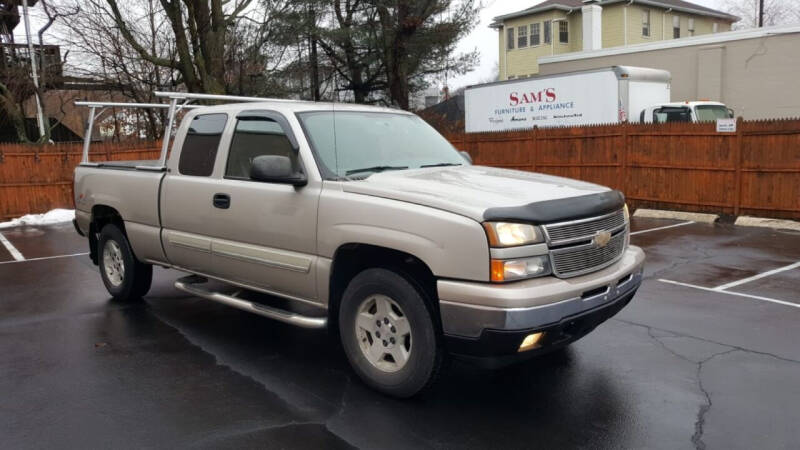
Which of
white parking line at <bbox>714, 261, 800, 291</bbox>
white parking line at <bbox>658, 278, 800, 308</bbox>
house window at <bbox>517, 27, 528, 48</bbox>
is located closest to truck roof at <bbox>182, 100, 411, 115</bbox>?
white parking line at <bbox>658, 278, 800, 308</bbox>

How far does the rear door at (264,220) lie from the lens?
15.6 ft

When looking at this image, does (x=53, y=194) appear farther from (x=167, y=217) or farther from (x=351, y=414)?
(x=351, y=414)

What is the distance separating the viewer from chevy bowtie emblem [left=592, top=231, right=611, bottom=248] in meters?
4.22

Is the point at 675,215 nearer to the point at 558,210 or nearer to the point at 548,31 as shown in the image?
the point at 558,210

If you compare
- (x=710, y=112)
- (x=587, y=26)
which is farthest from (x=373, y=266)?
(x=587, y=26)

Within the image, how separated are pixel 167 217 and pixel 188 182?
47cm

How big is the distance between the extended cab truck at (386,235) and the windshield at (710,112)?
13.6 m

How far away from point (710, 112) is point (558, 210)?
15.5 m

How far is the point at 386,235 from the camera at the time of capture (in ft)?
13.6

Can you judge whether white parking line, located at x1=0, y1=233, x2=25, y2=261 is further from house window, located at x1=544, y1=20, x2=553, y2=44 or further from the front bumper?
house window, located at x1=544, y1=20, x2=553, y2=44

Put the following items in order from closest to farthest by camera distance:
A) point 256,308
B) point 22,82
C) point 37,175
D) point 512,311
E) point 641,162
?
1. point 512,311
2. point 256,308
3. point 641,162
4. point 37,175
5. point 22,82

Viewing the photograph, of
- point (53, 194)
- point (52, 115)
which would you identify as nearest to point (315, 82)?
point (53, 194)

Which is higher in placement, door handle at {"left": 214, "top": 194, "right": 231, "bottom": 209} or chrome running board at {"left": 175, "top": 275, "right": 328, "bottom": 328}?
door handle at {"left": 214, "top": 194, "right": 231, "bottom": 209}

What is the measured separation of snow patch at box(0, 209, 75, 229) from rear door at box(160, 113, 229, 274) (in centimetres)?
1162
